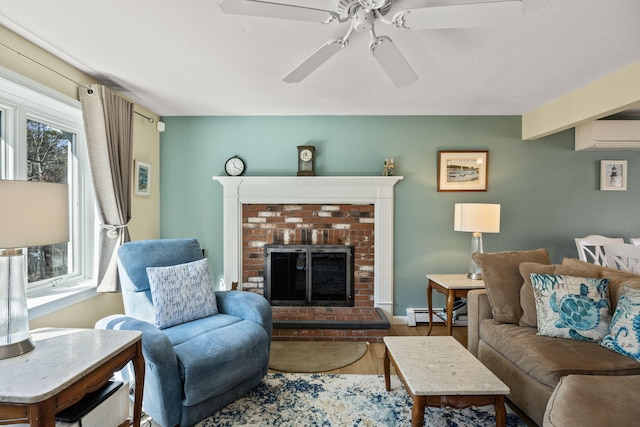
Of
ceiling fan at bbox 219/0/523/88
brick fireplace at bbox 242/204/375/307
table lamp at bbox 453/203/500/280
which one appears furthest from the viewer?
brick fireplace at bbox 242/204/375/307

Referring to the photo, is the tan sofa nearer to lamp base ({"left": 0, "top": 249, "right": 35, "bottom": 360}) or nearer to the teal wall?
the teal wall

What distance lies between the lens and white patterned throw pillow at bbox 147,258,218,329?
2066 mm

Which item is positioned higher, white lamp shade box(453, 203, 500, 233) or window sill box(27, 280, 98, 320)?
white lamp shade box(453, 203, 500, 233)

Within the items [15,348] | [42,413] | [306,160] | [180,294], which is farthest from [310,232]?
[42,413]

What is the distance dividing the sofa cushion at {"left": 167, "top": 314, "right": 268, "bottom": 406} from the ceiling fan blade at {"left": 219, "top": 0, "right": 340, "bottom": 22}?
171cm

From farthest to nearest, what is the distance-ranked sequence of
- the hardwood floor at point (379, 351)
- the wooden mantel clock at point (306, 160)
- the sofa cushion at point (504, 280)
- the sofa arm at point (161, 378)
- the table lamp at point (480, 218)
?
the wooden mantel clock at point (306, 160) < the table lamp at point (480, 218) < the hardwood floor at point (379, 351) < the sofa cushion at point (504, 280) < the sofa arm at point (161, 378)

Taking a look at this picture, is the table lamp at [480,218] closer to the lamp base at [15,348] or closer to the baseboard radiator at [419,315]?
the baseboard radiator at [419,315]

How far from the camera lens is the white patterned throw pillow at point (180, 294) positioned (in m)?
2.07

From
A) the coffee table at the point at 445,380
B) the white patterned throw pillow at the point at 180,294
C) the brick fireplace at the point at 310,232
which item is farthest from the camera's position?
the brick fireplace at the point at 310,232

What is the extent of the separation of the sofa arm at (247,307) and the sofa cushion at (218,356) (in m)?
0.06

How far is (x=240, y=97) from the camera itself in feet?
9.40

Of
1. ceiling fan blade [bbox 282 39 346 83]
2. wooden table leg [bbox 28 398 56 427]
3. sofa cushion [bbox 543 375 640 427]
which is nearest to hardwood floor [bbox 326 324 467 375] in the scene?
sofa cushion [bbox 543 375 640 427]

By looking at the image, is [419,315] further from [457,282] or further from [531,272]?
[531,272]

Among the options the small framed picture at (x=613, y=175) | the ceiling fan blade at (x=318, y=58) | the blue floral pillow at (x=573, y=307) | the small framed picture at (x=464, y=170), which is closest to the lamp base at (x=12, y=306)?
the ceiling fan blade at (x=318, y=58)
